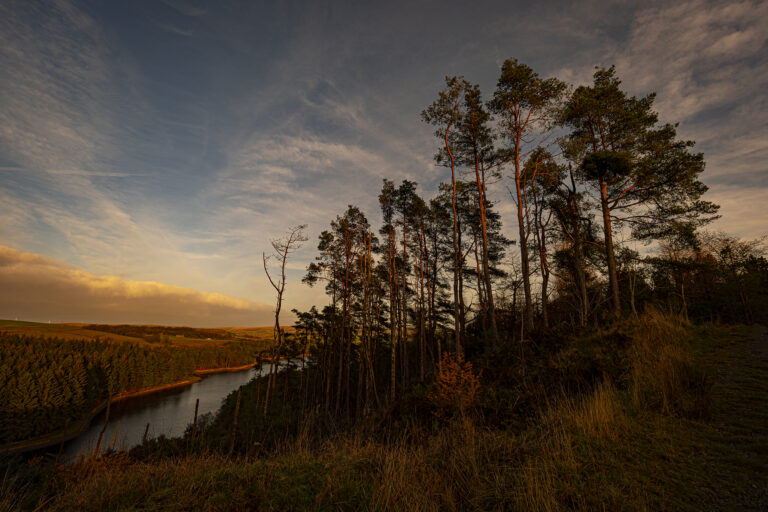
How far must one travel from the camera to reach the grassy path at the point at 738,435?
275 centimetres

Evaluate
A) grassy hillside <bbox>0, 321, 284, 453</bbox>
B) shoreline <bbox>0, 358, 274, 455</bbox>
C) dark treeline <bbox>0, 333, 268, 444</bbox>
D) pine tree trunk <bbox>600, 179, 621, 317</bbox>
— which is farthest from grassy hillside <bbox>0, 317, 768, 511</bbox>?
dark treeline <bbox>0, 333, 268, 444</bbox>

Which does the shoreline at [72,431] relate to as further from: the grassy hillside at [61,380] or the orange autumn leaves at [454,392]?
the orange autumn leaves at [454,392]

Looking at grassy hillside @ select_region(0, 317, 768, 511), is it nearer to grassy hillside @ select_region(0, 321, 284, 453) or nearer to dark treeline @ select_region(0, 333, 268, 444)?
grassy hillside @ select_region(0, 321, 284, 453)

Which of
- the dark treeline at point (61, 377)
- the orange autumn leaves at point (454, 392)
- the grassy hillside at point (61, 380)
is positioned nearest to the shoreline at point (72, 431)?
the grassy hillside at point (61, 380)

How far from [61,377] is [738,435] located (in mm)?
62174

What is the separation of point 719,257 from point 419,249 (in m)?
19.9

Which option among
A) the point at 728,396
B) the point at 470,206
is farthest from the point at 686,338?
the point at 470,206

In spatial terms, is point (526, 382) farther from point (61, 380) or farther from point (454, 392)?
point (61, 380)

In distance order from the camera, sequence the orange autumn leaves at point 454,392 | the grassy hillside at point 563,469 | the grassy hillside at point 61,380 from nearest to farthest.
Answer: the grassy hillside at point 563,469
the orange autumn leaves at point 454,392
the grassy hillside at point 61,380

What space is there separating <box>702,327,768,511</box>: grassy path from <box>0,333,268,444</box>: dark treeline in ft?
113

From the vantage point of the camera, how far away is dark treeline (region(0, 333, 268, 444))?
1297 inches

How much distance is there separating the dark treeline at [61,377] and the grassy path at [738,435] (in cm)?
3448

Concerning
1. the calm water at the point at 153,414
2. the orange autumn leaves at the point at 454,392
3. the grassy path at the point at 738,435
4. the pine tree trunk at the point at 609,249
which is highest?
the pine tree trunk at the point at 609,249

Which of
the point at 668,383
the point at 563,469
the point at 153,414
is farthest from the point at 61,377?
the point at 668,383
